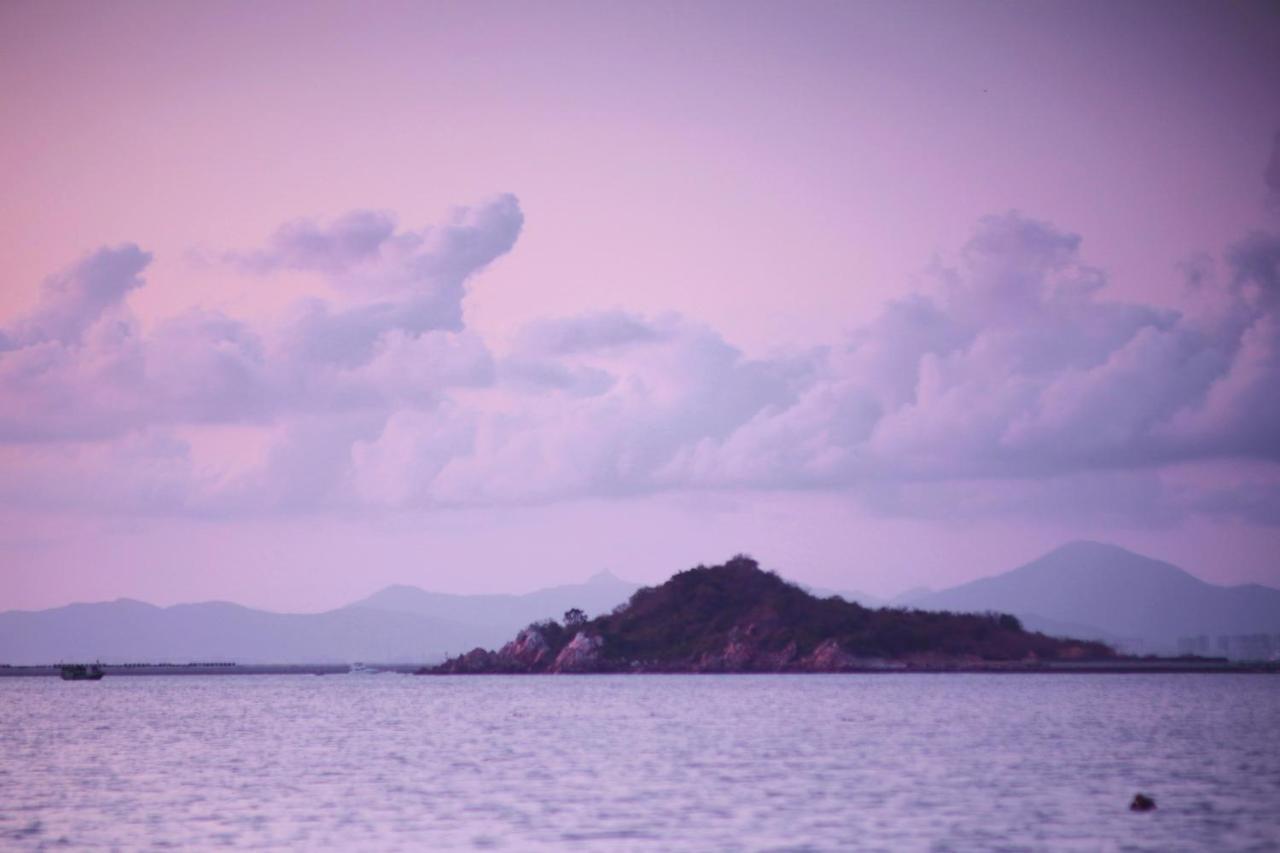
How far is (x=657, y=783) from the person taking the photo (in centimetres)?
8119

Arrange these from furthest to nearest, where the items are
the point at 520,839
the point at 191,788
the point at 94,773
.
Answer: the point at 94,773
the point at 191,788
the point at 520,839

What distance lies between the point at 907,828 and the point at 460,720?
92.8 meters

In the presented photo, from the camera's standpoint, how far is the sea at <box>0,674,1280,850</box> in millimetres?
61500

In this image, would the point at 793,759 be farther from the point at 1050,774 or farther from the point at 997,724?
the point at 997,724

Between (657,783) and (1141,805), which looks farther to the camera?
(657,783)

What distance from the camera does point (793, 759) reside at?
9494 centimetres

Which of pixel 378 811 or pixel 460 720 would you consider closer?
pixel 378 811

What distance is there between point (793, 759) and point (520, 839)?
1456 inches

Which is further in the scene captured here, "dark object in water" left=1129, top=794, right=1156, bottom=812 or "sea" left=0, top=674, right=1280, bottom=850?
"dark object in water" left=1129, top=794, right=1156, bottom=812

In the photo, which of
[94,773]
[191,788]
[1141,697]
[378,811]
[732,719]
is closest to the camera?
[378,811]

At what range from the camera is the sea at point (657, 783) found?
2421 inches

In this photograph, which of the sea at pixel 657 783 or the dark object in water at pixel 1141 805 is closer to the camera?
the sea at pixel 657 783

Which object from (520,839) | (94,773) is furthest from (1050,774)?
(94,773)

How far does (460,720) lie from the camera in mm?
150500
